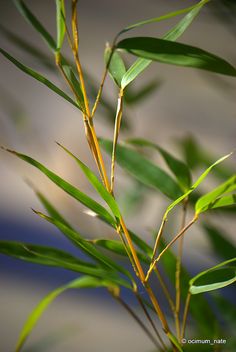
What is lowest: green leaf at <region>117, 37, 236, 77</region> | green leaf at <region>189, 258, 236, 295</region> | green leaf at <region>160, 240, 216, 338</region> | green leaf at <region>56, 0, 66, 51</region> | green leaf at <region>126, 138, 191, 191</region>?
green leaf at <region>160, 240, 216, 338</region>

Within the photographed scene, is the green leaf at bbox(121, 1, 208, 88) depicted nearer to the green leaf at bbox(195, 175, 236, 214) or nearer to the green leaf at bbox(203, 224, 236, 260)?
the green leaf at bbox(195, 175, 236, 214)

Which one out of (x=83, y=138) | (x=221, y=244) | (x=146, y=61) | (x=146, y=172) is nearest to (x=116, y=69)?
(x=146, y=61)

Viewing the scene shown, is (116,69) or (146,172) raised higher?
(116,69)

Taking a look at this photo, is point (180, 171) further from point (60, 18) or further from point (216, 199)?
point (60, 18)

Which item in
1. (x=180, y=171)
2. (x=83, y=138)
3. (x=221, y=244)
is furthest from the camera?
(x=83, y=138)

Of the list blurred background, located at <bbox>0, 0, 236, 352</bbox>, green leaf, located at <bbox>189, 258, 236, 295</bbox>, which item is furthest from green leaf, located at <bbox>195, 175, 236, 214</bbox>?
blurred background, located at <bbox>0, 0, 236, 352</bbox>

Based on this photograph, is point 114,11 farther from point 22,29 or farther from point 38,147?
point 38,147
